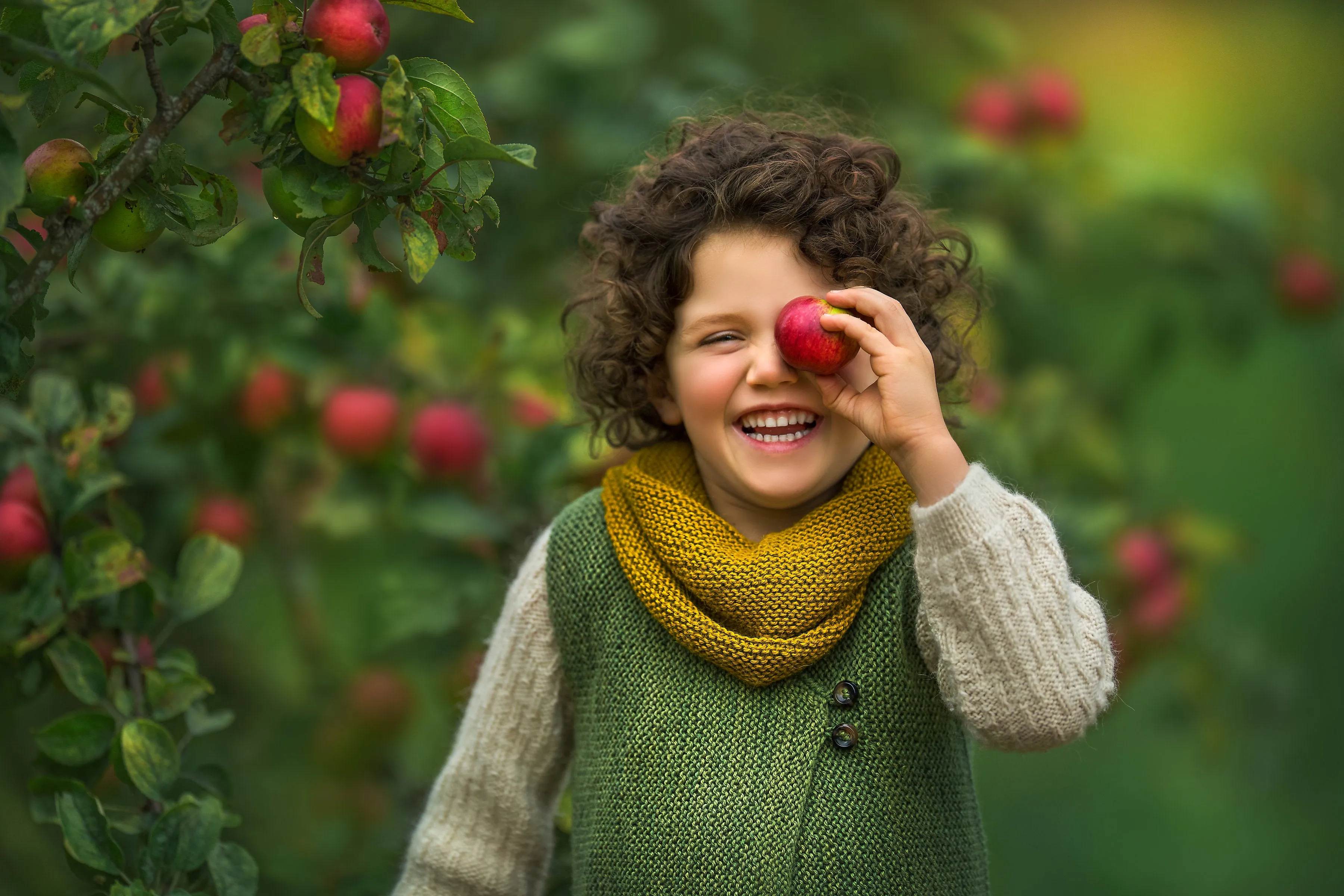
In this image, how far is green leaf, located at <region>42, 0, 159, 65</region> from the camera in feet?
2.51

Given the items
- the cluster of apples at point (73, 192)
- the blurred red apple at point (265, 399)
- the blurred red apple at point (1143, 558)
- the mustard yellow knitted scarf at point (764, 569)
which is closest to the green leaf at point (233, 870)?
the mustard yellow knitted scarf at point (764, 569)

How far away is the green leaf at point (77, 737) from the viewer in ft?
3.80

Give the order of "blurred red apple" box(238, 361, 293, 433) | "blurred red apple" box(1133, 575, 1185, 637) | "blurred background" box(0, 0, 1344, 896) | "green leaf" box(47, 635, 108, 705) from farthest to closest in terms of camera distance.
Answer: "blurred red apple" box(1133, 575, 1185, 637) → "blurred red apple" box(238, 361, 293, 433) → "blurred background" box(0, 0, 1344, 896) → "green leaf" box(47, 635, 108, 705)

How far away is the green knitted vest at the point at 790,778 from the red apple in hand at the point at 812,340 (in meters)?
0.17

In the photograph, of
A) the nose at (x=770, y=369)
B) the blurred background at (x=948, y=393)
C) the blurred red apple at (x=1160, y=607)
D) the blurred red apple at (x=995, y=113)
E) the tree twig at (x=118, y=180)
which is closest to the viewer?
the tree twig at (x=118, y=180)

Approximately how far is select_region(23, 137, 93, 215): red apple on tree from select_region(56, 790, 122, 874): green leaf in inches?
18.7

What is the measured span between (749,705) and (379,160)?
508 millimetres

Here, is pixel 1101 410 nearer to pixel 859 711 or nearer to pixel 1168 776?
pixel 1168 776

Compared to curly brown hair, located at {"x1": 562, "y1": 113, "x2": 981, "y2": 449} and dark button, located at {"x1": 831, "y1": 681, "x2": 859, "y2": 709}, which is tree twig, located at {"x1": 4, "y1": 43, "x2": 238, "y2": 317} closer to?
curly brown hair, located at {"x1": 562, "y1": 113, "x2": 981, "y2": 449}

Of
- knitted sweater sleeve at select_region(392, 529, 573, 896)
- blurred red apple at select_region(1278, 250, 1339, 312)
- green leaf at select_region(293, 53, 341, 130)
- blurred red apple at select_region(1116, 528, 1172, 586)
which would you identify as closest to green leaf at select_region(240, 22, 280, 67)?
green leaf at select_region(293, 53, 341, 130)

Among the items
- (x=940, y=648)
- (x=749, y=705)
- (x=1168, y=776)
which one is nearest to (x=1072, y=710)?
(x=940, y=648)

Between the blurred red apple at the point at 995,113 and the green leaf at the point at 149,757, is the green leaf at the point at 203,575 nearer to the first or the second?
the green leaf at the point at 149,757

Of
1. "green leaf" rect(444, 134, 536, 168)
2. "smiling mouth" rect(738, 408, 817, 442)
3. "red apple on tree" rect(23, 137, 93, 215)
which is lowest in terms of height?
"smiling mouth" rect(738, 408, 817, 442)

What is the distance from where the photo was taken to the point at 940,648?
1.02 metres
